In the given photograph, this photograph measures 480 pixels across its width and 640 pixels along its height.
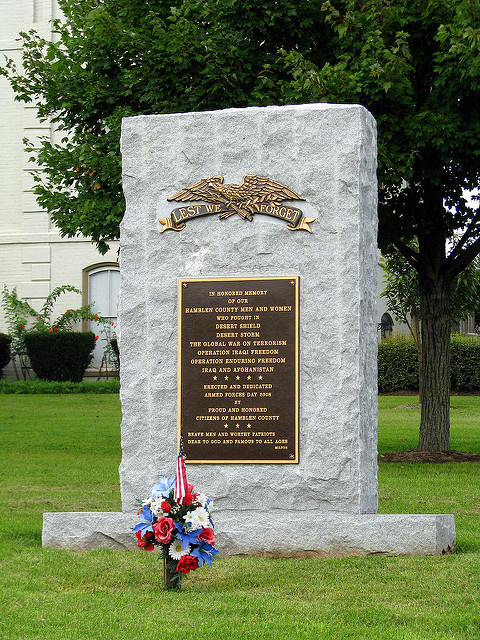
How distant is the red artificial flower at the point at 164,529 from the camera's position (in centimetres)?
537

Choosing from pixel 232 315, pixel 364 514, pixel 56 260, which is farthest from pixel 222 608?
pixel 56 260

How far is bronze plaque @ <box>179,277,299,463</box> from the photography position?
684 cm

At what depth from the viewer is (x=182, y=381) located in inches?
274

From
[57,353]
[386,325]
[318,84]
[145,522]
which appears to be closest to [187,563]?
[145,522]

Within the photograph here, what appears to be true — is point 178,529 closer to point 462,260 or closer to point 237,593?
point 237,593

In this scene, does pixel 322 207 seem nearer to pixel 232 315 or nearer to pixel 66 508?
pixel 232 315

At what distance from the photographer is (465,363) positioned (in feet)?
86.4

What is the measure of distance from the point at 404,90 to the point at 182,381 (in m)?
5.74

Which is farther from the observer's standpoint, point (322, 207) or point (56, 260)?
point (56, 260)

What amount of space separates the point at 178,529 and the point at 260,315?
2017 mm

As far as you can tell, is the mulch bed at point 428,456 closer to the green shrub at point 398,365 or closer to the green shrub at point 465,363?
the green shrub at point 398,365

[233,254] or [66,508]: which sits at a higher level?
[233,254]

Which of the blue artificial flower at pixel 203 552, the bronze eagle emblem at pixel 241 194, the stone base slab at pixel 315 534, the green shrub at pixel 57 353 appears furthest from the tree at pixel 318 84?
the green shrub at pixel 57 353

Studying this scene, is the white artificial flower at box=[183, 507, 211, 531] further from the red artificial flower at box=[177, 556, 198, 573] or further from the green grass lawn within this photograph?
the green grass lawn
